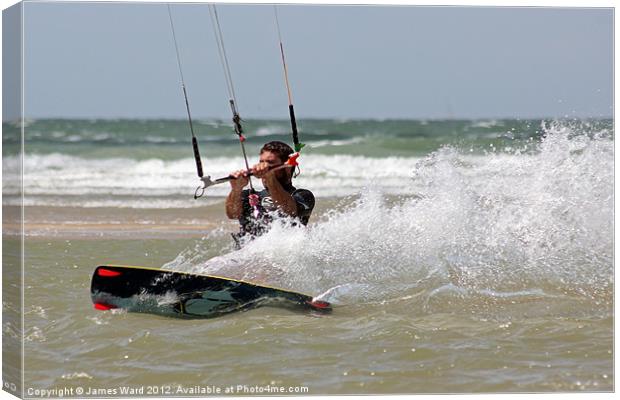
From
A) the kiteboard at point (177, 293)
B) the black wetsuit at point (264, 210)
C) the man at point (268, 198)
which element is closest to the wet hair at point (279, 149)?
the man at point (268, 198)

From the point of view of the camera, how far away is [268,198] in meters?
4.60

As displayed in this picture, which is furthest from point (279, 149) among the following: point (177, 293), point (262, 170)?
point (177, 293)

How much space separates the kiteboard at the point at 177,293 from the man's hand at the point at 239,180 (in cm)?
45

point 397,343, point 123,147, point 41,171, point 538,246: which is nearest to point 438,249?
point 538,246

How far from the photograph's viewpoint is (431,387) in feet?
12.5

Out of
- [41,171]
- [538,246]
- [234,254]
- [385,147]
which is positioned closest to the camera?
[234,254]

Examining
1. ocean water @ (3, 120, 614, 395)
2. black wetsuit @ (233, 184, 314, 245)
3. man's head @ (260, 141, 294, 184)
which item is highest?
man's head @ (260, 141, 294, 184)

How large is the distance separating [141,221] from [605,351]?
17.4 ft

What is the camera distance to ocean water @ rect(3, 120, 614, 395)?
12.6ft

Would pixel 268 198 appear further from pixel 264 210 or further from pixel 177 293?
pixel 177 293

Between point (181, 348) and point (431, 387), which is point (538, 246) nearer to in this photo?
point (431, 387)

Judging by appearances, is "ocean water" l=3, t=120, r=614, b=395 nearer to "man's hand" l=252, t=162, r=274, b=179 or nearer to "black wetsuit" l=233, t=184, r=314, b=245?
"black wetsuit" l=233, t=184, r=314, b=245

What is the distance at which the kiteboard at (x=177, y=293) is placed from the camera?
4.39 m

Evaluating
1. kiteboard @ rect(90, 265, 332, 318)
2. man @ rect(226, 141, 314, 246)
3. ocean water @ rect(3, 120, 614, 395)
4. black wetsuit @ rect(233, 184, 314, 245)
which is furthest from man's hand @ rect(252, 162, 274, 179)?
kiteboard @ rect(90, 265, 332, 318)
